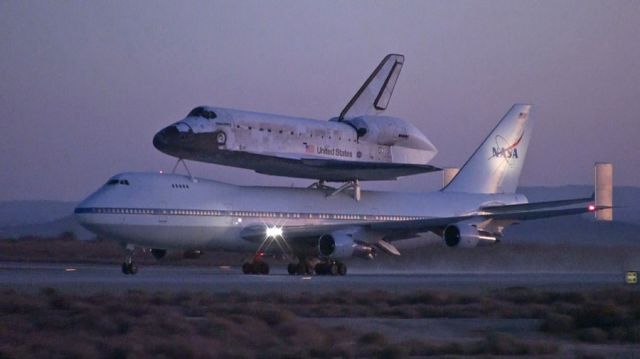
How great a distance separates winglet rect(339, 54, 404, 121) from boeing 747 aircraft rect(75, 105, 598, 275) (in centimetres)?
451

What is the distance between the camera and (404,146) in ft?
166

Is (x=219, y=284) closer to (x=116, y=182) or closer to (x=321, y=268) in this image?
(x=116, y=182)

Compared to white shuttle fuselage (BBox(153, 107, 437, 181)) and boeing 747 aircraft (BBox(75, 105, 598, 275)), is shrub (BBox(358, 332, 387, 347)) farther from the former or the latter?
white shuttle fuselage (BBox(153, 107, 437, 181))

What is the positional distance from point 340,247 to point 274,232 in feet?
9.19

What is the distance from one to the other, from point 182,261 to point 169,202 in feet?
54.3

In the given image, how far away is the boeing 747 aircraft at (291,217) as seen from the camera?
40.4 metres

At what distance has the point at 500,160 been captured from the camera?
176ft

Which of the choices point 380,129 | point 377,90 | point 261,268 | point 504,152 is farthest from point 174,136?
point 504,152

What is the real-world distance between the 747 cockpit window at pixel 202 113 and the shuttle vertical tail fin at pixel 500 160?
47.2ft

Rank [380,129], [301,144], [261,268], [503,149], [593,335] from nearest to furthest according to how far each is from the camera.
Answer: [593,335] → [261,268] → [301,144] → [380,129] → [503,149]

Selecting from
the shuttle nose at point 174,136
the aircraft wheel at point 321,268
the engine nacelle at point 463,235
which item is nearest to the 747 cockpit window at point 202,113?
the shuttle nose at point 174,136

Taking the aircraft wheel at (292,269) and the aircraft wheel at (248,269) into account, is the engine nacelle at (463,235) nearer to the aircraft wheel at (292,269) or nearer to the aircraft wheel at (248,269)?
the aircraft wheel at (292,269)

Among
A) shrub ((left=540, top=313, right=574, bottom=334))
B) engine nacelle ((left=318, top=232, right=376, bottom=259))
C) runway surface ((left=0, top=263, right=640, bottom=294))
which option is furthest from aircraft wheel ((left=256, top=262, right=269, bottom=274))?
shrub ((left=540, top=313, right=574, bottom=334))

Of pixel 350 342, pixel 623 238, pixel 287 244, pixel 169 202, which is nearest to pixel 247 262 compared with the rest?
pixel 287 244
